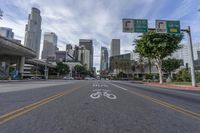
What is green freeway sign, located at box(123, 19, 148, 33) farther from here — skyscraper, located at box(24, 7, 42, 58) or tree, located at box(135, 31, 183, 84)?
skyscraper, located at box(24, 7, 42, 58)

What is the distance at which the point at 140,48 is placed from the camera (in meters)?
34.4

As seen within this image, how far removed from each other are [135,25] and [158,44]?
1178cm

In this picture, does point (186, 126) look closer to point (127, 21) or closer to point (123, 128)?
point (123, 128)

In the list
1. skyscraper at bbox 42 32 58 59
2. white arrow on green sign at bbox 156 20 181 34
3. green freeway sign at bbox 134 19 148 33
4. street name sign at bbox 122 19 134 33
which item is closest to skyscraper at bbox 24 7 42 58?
skyscraper at bbox 42 32 58 59

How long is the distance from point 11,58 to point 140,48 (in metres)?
46.6

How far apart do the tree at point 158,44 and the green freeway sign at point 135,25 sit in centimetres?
1017

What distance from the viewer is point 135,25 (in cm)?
2136

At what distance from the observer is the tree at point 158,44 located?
1206 inches

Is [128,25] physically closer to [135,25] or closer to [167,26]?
[135,25]

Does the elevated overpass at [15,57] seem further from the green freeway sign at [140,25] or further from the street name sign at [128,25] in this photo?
the green freeway sign at [140,25]

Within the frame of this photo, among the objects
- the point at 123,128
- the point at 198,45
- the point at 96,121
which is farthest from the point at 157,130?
the point at 198,45

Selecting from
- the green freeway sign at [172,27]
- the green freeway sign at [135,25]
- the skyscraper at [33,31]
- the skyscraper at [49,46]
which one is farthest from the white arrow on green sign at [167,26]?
the skyscraper at [33,31]

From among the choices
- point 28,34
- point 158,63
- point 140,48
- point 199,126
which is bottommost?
point 199,126

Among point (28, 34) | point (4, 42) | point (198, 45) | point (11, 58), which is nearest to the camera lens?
point (4, 42)
